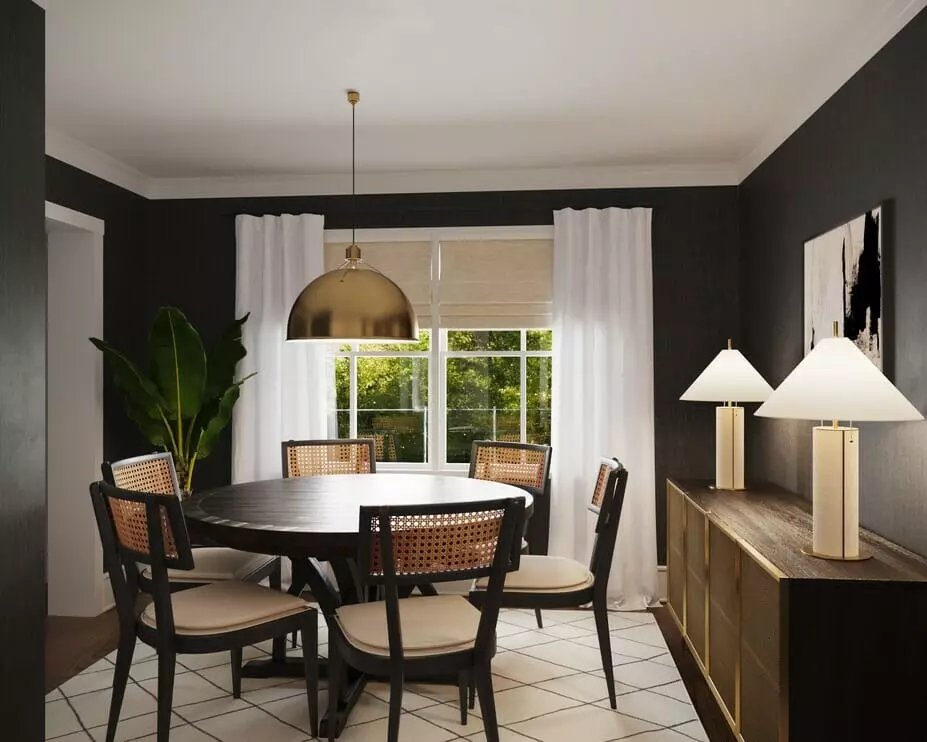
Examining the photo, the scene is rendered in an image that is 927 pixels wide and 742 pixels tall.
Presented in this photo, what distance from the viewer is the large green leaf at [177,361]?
454cm

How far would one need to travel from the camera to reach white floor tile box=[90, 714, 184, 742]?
2.96 metres

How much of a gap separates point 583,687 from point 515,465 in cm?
123

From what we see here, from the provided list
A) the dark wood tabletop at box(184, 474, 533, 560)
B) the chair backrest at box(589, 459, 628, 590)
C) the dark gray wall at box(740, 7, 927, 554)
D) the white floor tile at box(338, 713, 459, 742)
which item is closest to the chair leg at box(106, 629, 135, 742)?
the dark wood tabletop at box(184, 474, 533, 560)

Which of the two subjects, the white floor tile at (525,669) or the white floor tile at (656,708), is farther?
the white floor tile at (525,669)

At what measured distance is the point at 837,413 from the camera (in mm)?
2291

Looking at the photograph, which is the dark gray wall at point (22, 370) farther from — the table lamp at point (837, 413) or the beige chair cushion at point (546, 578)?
the table lamp at point (837, 413)

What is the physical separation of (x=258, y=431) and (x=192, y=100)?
2159 mm

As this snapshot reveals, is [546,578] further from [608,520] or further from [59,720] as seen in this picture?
[59,720]

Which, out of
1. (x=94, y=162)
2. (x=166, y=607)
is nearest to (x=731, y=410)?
(x=166, y=607)

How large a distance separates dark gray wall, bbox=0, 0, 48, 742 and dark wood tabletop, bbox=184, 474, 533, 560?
57 cm

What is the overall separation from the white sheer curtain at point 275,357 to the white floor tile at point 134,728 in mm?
2038

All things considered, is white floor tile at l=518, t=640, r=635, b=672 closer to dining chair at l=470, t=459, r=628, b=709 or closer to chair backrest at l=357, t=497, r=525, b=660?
dining chair at l=470, t=459, r=628, b=709

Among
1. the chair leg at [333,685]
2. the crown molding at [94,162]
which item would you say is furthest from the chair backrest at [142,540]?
the crown molding at [94,162]

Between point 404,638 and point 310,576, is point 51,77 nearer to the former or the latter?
point 310,576
